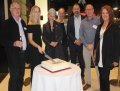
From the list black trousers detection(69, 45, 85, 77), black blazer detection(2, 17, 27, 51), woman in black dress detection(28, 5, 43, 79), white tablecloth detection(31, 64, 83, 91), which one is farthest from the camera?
black trousers detection(69, 45, 85, 77)

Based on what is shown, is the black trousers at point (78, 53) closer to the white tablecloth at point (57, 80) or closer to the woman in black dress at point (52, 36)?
the woman in black dress at point (52, 36)

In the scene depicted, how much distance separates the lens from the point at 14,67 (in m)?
3.31

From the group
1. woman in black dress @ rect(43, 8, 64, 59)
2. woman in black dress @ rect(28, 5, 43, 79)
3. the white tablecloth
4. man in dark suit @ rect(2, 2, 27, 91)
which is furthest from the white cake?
woman in black dress @ rect(43, 8, 64, 59)

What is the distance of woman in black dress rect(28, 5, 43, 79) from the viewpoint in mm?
3604

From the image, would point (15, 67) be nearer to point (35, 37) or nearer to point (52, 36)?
point (35, 37)

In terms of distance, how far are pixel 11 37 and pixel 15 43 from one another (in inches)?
4.2

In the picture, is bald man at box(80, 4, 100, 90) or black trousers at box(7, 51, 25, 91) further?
bald man at box(80, 4, 100, 90)

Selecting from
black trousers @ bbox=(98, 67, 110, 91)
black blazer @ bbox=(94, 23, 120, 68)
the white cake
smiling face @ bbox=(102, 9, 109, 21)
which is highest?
smiling face @ bbox=(102, 9, 109, 21)

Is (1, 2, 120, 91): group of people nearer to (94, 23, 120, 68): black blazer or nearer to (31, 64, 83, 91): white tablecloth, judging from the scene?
(94, 23, 120, 68): black blazer

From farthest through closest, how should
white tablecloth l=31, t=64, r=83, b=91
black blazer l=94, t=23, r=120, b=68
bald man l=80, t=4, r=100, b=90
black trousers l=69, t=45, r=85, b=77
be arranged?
black trousers l=69, t=45, r=85, b=77 < bald man l=80, t=4, r=100, b=90 < black blazer l=94, t=23, r=120, b=68 < white tablecloth l=31, t=64, r=83, b=91

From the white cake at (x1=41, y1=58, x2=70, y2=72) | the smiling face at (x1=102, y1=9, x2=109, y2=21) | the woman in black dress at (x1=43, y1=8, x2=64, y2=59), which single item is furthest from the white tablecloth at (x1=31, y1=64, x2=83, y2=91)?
the woman in black dress at (x1=43, y1=8, x2=64, y2=59)

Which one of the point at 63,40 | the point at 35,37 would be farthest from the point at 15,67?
the point at 63,40

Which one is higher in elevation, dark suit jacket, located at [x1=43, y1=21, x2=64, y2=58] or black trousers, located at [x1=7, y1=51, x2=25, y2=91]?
dark suit jacket, located at [x1=43, y1=21, x2=64, y2=58]

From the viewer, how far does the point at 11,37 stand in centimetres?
324
